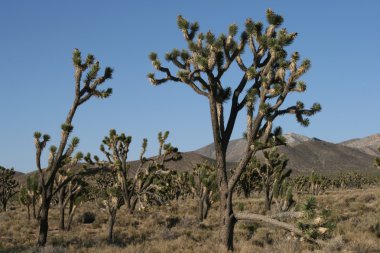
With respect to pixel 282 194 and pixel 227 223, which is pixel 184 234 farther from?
pixel 282 194

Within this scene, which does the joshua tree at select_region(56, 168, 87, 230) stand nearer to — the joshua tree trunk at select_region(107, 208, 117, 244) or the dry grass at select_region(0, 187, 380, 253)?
the dry grass at select_region(0, 187, 380, 253)

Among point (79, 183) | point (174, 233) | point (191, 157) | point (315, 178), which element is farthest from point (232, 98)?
point (191, 157)

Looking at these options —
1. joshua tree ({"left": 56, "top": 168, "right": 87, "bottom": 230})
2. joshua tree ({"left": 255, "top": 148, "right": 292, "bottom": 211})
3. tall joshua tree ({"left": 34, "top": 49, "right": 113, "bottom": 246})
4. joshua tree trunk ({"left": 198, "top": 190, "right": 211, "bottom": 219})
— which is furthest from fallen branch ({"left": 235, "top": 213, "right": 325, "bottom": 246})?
joshua tree ({"left": 255, "top": 148, "right": 292, "bottom": 211})

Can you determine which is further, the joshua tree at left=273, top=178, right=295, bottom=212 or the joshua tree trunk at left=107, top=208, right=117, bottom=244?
the joshua tree at left=273, top=178, right=295, bottom=212

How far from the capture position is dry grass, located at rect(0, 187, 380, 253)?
12680mm

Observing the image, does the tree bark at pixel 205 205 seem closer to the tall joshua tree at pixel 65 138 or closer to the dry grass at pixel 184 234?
the dry grass at pixel 184 234

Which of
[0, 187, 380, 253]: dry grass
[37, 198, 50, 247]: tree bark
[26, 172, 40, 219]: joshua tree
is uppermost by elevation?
[26, 172, 40, 219]: joshua tree

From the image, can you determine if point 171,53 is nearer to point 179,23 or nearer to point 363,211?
point 179,23

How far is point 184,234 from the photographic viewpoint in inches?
729

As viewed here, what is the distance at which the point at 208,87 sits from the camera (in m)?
11.8

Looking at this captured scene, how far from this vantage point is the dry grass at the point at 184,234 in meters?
12.7

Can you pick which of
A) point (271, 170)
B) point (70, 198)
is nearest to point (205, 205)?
point (271, 170)

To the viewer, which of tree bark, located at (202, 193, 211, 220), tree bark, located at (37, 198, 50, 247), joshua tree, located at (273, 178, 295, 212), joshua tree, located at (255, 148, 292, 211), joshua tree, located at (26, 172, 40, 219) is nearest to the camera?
tree bark, located at (37, 198, 50, 247)

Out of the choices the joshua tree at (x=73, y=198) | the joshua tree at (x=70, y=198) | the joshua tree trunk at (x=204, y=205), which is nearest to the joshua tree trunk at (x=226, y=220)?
the joshua tree at (x=70, y=198)
